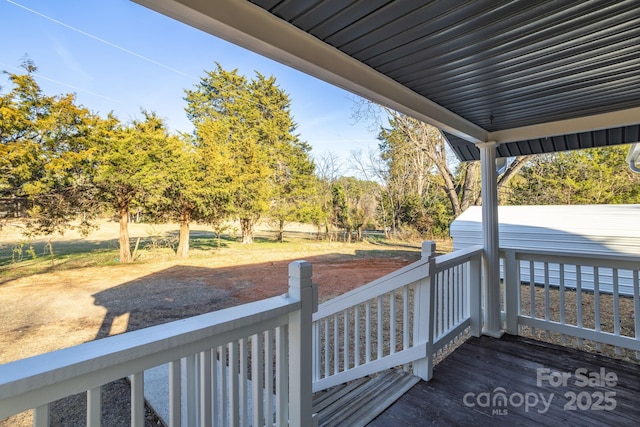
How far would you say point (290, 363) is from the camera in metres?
1.14

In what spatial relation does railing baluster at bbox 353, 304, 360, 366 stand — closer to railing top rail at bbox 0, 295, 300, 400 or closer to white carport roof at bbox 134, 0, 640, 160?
railing top rail at bbox 0, 295, 300, 400

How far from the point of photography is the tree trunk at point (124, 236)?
22.2ft

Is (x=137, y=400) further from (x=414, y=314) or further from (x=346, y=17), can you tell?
(x=414, y=314)

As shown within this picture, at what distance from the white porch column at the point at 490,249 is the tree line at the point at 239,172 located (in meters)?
2.83

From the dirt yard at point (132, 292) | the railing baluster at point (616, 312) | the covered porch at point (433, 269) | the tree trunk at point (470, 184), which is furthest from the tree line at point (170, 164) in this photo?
the railing baluster at point (616, 312)

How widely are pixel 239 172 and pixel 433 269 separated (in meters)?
7.72

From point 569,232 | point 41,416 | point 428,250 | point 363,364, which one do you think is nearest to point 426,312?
point 428,250

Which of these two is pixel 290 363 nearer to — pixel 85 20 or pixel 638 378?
pixel 638 378

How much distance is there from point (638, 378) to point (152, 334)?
3.28 meters

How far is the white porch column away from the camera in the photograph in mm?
2887

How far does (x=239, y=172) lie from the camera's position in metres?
8.87

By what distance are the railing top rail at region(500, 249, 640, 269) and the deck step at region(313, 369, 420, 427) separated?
1.74 metres

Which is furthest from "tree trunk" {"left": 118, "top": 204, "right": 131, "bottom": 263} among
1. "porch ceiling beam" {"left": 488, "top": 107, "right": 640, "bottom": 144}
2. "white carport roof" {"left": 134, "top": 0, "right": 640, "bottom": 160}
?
"porch ceiling beam" {"left": 488, "top": 107, "right": 640, "bottom": 144}

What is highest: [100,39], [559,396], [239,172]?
[100,39]
